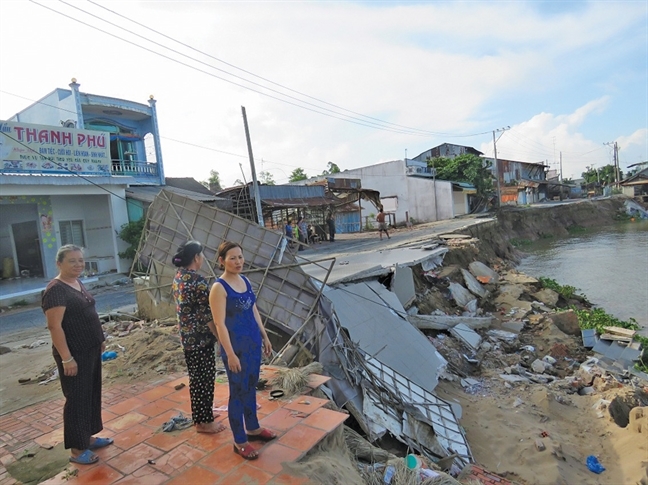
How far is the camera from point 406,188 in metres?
31.5

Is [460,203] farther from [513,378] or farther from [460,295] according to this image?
[513,378]

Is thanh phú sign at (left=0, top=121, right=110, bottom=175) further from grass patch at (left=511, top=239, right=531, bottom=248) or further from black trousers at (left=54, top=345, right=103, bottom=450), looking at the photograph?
grass patch at (left=511, top=239, right=531, bottom=248)

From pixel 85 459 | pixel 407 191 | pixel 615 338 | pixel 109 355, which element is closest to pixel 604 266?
pixel 615 338

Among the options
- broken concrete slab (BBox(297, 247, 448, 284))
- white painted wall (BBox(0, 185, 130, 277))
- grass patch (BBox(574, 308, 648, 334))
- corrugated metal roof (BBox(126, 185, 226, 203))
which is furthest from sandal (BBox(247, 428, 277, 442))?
white painted wall (BBox(0, 185, 130, 277))

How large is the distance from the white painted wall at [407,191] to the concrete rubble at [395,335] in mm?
20096

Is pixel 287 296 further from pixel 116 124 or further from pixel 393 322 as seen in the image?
pixel 116 124

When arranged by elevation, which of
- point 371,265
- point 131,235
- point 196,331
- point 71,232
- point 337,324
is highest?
point 71,232

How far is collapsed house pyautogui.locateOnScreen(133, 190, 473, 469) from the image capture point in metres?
4.70

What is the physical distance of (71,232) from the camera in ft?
46.4

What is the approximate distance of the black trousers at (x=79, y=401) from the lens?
2.88 m

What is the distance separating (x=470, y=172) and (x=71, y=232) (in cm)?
2888

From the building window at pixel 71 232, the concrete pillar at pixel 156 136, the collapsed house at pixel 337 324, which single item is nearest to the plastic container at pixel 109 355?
the collapsed house at pixel 337 324

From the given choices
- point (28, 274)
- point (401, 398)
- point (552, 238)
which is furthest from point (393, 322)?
point (552, 238)

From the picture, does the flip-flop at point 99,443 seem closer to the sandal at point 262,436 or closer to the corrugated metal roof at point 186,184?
the sandal at point 262,436
